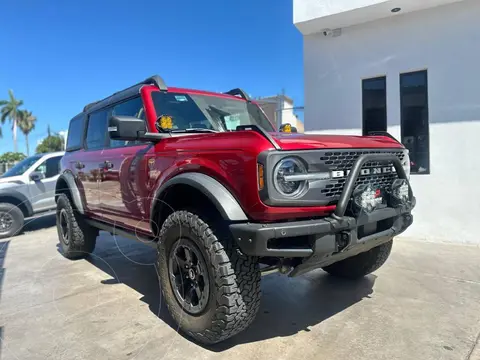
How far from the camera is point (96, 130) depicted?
4.70 metres

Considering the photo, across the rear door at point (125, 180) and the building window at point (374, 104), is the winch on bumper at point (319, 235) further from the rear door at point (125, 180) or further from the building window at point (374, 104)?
the building window at point (374, 104)

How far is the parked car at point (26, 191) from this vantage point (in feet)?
25.0

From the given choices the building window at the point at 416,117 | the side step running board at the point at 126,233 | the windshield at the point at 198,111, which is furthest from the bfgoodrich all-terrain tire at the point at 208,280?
the building window at the point at 416,117

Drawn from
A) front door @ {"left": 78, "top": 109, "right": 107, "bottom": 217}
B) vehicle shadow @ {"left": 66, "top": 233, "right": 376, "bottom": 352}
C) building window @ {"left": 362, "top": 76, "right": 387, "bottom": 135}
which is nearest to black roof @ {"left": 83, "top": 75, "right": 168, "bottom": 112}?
front door @ {"left": 78, "top": 109, "right": 107, "bottom": 217}

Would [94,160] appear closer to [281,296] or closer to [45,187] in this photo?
[281,296]

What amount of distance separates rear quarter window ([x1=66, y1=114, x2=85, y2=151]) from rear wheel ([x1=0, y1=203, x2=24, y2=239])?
3170 mm

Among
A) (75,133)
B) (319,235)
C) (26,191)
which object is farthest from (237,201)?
(26,191)

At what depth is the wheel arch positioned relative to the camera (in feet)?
7.44

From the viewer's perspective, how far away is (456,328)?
9.31 feet

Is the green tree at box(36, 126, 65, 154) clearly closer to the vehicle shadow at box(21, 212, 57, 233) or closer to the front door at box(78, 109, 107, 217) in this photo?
the vehicle shadow at box(21, 212, 57, 233)

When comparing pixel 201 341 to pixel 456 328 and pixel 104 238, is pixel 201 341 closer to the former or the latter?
pixel 456 328

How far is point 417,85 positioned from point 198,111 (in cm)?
419

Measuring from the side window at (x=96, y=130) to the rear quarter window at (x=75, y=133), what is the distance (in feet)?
0.88

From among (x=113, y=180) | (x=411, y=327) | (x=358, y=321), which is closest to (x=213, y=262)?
(x=358, y=321)
